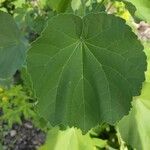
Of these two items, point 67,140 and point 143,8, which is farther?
point 67,140

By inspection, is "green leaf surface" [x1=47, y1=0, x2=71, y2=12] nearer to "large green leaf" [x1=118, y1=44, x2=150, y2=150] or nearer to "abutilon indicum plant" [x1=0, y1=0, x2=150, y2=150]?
"abutilon indicum plant" [x1=0, y1=0, x2=150, y2=150]

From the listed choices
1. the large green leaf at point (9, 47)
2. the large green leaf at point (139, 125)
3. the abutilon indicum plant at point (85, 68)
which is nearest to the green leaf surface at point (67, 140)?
the large green leaf at point (139, 125)

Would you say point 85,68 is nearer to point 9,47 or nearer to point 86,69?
point 86,69

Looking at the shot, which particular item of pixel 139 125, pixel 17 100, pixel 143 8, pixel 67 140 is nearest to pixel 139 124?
pixel 139 125

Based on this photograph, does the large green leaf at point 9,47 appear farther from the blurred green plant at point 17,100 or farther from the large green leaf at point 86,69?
the blurred green plant at point 17,100

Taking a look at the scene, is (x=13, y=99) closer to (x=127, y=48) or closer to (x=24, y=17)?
(x=24, y=17)

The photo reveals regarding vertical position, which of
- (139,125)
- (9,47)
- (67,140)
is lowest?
(67,140)

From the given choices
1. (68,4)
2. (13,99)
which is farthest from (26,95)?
(68,4)
